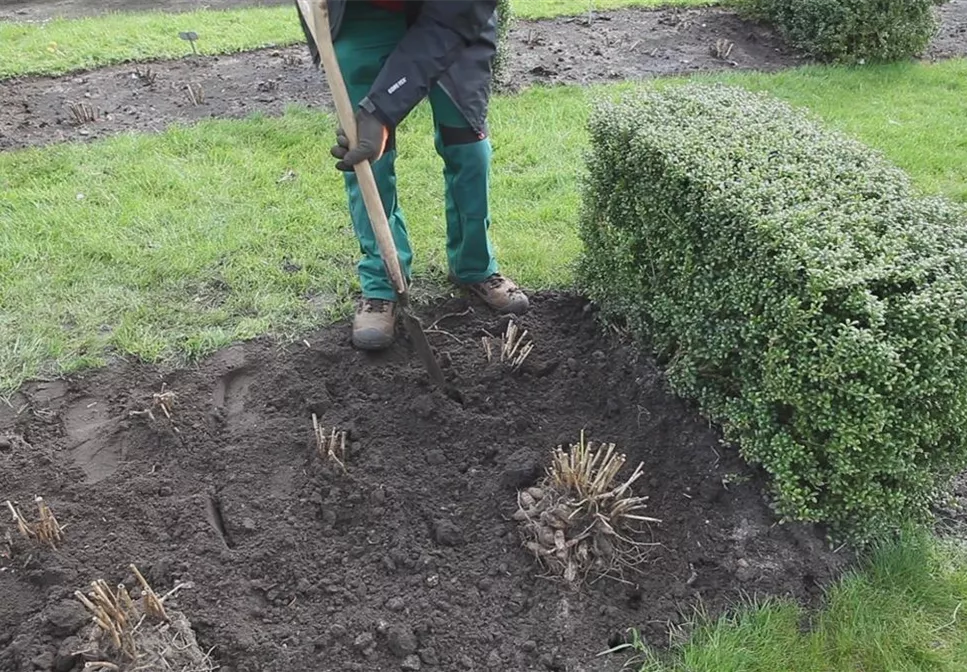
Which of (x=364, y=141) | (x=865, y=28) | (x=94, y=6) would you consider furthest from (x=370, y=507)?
(x=94, y=6)

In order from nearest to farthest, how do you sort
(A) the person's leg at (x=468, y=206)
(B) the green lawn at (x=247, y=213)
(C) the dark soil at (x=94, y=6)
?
(A) the person's leg at (x=468, y=206) < (B) the green lawn at (x=247, y=213) < (C) the dark soil at (x=94, y=6)

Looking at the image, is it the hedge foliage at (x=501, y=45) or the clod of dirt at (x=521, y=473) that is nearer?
the clod of dirt at (x=521, y=473)

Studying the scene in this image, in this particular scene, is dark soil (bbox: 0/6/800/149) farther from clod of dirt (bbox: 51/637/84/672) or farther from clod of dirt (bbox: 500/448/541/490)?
clod of dirt (bbox: 51/637/84/672)

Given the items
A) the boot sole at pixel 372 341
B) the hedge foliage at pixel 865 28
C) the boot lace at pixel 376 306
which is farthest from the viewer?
the hedge foliage at pixel 865 28

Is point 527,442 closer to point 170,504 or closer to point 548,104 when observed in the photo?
point 170,504

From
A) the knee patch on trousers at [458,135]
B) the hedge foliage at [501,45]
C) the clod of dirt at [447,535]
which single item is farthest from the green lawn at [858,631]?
the hedge foliage at [501,45]

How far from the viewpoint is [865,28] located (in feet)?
23.6

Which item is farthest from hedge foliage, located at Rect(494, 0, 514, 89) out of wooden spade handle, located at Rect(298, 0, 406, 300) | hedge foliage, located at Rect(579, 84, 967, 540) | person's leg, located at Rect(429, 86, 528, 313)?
wooden spade handle, located at Rect(298, 0, 406, 300)

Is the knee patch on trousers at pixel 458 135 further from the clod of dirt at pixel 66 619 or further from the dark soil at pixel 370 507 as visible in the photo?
the clod of dirt at pixel 66 619

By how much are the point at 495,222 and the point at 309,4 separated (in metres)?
2.35

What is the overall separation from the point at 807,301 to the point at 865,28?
5.85m

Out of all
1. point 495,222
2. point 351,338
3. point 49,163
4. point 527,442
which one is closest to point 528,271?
point 495,222

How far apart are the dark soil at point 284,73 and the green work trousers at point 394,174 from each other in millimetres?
3374

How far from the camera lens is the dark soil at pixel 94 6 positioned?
10.1m
